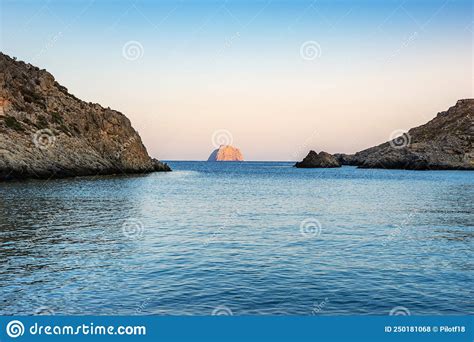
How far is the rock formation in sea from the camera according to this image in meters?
99.5

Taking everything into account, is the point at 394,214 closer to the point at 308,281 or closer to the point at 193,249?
the point at 193,249

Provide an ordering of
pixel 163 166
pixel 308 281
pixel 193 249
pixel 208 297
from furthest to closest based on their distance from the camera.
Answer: pixel 163 166
pixel 193 249
pixel 308 281
pixel 208 297

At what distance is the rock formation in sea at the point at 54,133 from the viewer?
99.5 m

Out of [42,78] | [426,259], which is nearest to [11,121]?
[42,78]

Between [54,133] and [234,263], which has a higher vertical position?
[54,133]

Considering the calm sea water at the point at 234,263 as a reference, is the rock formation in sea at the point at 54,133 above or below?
above

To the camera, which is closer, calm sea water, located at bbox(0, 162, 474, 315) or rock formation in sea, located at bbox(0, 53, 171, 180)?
calm sea water, located at bbox(0, 162, 474, 315)

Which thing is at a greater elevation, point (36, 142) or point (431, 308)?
point (36, 142)

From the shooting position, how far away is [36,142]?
10706cm

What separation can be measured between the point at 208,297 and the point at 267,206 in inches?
1466

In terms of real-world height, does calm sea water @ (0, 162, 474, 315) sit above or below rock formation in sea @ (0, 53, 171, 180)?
below

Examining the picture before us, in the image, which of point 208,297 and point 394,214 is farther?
point 394,214

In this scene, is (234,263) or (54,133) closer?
(234,263)

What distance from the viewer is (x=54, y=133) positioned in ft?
398
